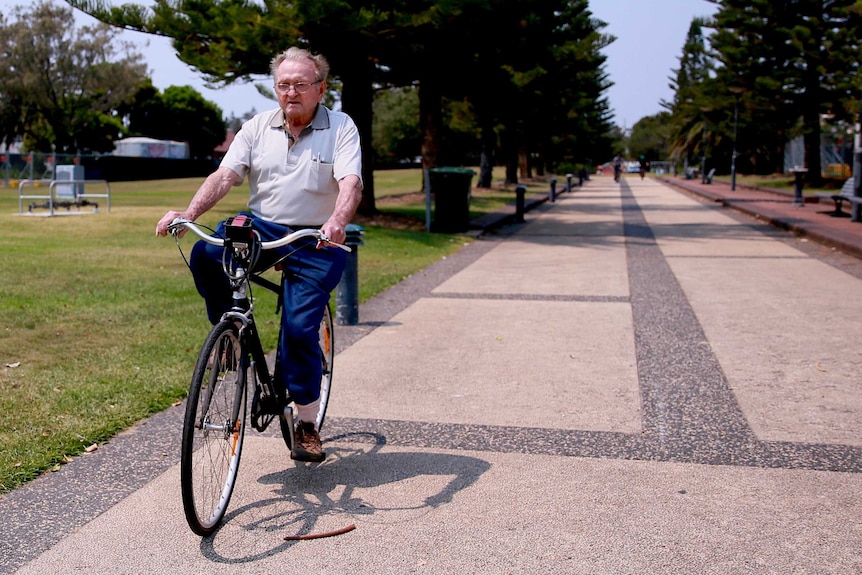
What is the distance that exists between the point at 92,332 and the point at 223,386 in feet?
12.6

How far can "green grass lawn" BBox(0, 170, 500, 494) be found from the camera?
192 inches

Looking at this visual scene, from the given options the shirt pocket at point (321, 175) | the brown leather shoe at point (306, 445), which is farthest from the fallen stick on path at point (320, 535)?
the shirt pocket at point (321, 175)

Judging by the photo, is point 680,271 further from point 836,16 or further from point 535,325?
point 836,16

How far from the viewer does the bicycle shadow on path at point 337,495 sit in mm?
3654

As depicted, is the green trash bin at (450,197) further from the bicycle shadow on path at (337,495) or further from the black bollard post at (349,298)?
the bicycle shadow on path at (337,495)

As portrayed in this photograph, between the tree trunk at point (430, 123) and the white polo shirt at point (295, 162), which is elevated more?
the tree trunk at point (430, 123)

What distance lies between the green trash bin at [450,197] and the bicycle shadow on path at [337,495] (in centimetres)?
1294

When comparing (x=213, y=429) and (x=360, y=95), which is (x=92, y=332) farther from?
(x=360, y=95)

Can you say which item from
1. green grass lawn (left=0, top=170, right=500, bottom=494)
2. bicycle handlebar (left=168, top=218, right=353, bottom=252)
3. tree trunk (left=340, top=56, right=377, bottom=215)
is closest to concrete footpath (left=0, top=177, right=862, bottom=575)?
green grass lawn (left=0, top=170, right=500, bottom=494)

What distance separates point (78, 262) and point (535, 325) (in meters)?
5.87

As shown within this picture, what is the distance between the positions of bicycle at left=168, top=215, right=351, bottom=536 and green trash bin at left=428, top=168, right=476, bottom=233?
1364 centimetres

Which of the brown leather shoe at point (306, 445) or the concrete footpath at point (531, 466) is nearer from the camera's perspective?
the concrete footpath at point (531, 466)

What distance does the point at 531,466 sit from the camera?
4.51 metres

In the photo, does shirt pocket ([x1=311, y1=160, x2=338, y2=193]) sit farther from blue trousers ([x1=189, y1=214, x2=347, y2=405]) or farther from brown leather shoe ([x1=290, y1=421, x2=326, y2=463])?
brown leather shoe ([x1=290, y1=421, x2=326, y2=463])
